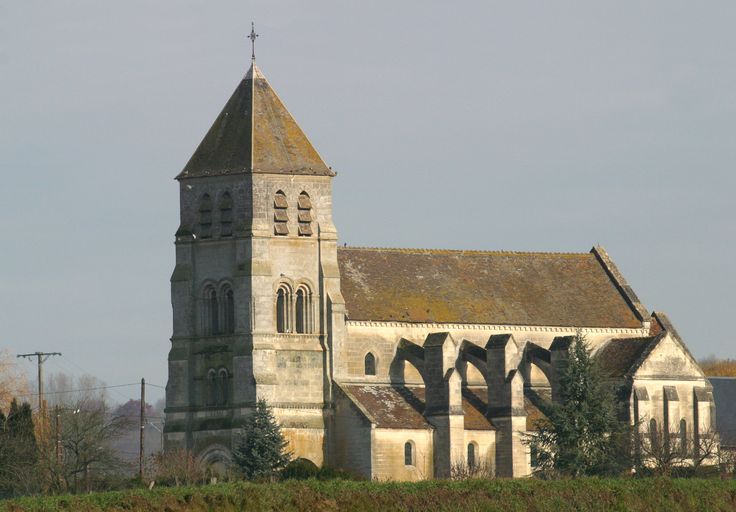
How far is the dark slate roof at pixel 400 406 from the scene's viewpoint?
90438 millimetres

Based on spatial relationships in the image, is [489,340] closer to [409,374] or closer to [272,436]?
[409,374]

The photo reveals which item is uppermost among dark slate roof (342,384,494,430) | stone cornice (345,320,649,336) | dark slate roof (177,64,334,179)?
dark slate roof (177,64,334,179)

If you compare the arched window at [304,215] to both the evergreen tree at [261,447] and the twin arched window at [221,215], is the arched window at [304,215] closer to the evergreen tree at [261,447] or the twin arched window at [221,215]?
the twin arched window at [221,215]

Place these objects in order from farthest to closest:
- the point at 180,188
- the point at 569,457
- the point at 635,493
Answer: the point at 180,188, the point at 569,457, the point at 635,493

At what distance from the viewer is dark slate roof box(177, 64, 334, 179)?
91812 mm

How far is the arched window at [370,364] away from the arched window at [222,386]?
19.6 ft

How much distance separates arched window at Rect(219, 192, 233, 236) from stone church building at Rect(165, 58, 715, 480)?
56 millimetres

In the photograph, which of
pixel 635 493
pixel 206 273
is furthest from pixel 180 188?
pixel 635 493

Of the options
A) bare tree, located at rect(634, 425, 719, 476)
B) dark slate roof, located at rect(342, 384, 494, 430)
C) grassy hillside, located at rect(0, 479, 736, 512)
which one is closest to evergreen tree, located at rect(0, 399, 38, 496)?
dark slate roof, located at rect(342, 384, 494, 430)

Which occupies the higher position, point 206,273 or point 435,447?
point 206,273

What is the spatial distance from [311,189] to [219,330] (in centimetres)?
675

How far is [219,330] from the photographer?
91500 mm

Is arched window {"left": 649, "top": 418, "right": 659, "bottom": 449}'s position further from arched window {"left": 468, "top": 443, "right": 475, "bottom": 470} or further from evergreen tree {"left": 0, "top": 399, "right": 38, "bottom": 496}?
evergreen tree {"left": 0, "top": 399, "right": 38, "bottom": 496}

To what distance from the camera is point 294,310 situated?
91.3 metres
